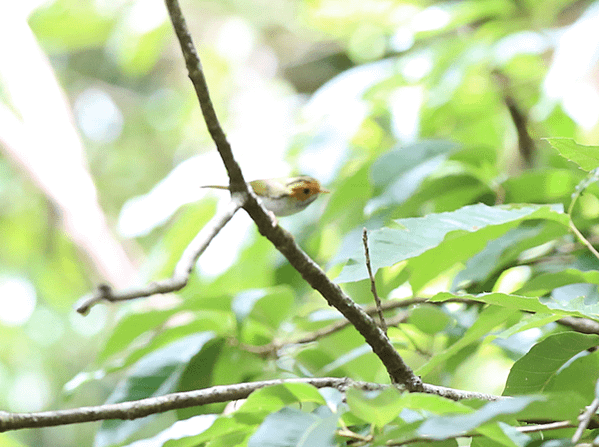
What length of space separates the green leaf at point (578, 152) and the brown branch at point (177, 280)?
0.39 meters

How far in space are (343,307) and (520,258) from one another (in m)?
0.60

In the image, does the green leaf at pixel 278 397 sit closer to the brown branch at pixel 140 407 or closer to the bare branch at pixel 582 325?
the brown branch at pixel 140 407

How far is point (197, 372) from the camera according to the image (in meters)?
1.02

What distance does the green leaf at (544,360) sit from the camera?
0.65m

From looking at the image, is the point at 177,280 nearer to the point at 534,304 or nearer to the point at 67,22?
the point at 534,304

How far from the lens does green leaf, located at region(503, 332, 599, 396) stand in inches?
25.7

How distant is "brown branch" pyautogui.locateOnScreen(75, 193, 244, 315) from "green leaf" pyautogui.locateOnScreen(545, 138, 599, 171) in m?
0.39

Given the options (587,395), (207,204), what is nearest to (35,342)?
(207,204)

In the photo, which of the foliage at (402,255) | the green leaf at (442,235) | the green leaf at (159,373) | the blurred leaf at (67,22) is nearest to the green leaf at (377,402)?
the foliage at (402,255)

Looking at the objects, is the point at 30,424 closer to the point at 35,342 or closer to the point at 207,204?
the point at 207,204

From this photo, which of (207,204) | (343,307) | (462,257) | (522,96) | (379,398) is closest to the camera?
(379,398)

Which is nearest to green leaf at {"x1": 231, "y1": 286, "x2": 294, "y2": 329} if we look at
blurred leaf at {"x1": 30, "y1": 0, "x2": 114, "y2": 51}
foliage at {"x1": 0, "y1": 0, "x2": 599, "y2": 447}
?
foliage at {"x1": 0, "y1": 0, "x2": 599, "y2": 447}

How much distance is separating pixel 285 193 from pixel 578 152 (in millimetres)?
473

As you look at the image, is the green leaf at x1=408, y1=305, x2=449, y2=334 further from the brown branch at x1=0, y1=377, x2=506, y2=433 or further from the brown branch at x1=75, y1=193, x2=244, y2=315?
the brown branch at x1=75, y1=193, x2=244, y2=315
